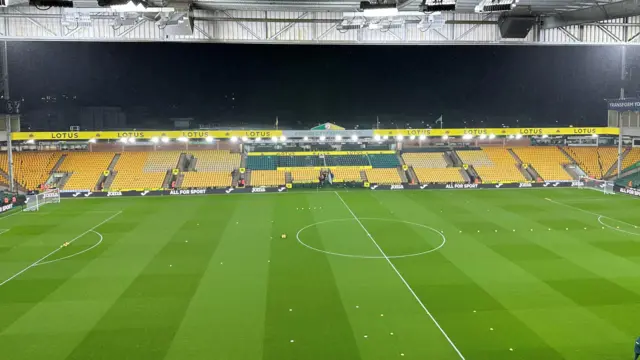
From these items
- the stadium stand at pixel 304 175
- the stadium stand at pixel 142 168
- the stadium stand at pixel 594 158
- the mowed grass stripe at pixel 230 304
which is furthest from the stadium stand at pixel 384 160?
the mowed grass stripe at pixel 230 304

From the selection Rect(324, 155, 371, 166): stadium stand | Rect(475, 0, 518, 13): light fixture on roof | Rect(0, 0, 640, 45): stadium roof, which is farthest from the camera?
Rect(324, 155, 371, 166): stadium stand

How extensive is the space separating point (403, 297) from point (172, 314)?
6114 millimetres

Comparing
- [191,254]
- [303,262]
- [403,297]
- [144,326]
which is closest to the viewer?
[144,326]

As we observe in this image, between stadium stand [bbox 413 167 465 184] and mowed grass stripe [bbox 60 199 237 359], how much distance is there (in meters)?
19.8

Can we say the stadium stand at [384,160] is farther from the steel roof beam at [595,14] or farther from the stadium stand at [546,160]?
the steel roof beam at [595,14]

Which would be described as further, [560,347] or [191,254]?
[191,254]

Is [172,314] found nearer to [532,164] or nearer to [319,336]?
[319,336]

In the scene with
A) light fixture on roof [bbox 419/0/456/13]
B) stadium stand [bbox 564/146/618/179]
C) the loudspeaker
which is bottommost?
stadium stand [bbox 564/146/618/179]

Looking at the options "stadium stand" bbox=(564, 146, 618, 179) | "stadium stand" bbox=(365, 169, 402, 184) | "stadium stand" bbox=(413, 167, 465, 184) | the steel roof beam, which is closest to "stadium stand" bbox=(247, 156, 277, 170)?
"stadium stand" bbox=(365, 169, 402, 184)

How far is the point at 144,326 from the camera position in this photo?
11.6 metres

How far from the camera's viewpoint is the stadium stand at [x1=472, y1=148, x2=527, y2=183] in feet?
126

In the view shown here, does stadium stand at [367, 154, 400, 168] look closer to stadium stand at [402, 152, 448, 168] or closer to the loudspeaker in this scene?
stadium stand at [402, 152, 448, 168]

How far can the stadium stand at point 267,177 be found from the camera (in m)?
37.1

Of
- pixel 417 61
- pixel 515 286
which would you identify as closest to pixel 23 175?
pixel 417 61
